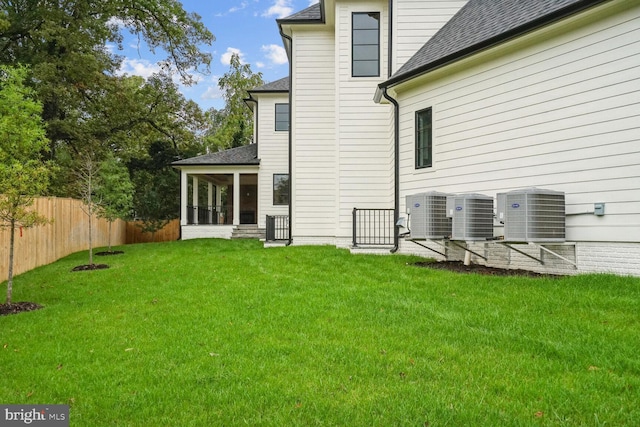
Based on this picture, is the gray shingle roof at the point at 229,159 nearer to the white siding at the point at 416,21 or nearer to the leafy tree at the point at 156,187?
the leafy tree at the point at 156,187

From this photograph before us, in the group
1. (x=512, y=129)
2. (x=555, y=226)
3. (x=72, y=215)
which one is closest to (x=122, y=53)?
(x=72, y=215)

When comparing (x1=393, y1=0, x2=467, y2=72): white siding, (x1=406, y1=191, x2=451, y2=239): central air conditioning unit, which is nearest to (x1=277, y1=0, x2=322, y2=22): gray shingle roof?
(x1=393, y1=0, x2=467, y2=72): white siding

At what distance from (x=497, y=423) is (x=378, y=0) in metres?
11.0

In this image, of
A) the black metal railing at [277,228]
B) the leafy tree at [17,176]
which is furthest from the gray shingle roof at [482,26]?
the leafy tree at [17,176]

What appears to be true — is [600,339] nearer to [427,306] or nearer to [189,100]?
[427,306]

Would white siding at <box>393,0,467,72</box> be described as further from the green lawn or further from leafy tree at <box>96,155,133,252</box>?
leafy tree at <box>96,155,133,252</box>

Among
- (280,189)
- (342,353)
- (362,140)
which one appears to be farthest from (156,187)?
(342,353)

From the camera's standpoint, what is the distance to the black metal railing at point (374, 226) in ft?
35.3

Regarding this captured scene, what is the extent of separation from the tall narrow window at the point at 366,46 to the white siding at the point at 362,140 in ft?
→ 0.49

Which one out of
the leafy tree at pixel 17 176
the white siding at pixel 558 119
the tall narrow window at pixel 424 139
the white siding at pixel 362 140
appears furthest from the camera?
the white siding at pixel 362 140

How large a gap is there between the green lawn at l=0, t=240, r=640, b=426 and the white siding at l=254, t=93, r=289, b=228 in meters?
10.9

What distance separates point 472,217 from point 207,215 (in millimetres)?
14889

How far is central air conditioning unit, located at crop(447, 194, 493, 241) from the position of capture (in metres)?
6.88

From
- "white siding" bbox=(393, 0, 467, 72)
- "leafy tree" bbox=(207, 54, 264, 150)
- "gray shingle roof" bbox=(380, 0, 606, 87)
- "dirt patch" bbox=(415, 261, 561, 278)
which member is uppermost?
"leafy tree" bbox=(207, 54, 264, 150)
